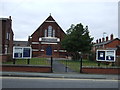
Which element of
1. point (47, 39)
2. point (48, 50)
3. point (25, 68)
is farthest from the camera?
point (47, 39)

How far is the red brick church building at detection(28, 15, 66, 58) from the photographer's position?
6812cm

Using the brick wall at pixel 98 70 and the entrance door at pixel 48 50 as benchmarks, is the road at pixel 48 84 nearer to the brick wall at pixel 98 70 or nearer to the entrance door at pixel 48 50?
the brick wall at pixel 98 70

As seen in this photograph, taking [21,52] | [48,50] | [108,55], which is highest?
[48,50]

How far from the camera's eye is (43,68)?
20969 millimetres

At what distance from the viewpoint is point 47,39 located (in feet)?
227

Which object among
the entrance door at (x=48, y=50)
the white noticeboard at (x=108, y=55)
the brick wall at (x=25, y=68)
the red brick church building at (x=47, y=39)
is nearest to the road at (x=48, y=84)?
the brick wall at (x=25, y=68)

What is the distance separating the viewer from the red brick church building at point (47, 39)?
2682 inches

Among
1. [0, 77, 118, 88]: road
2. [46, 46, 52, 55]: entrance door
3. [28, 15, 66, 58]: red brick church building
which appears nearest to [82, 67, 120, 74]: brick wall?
[0, 77, 118, 88]: road

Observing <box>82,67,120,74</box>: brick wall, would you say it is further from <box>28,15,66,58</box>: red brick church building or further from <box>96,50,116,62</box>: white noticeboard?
<box>28,15,66,58</box>: red brick church building

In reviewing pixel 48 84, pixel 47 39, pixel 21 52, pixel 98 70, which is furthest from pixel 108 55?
pixel 47 39

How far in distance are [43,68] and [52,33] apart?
5045 centimetres

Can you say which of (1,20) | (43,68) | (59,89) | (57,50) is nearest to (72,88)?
(59,89)

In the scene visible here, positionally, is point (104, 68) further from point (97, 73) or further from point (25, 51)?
point (25, 51)

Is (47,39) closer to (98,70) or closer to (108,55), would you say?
(108,55)
